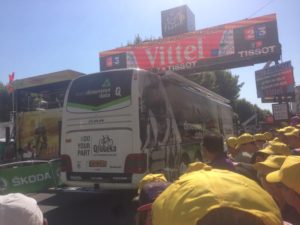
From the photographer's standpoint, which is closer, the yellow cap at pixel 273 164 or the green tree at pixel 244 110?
the yellow cap at pixel 273 164

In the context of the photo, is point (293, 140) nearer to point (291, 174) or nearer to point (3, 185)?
point (291, 174)

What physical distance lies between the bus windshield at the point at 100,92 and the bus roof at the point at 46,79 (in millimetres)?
17007

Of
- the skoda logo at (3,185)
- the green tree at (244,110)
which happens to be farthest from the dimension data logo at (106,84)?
the green tree at (244,110)

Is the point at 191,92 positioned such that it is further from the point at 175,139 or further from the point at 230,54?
the point at 230,54

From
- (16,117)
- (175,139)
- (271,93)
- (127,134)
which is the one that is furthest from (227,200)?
(271,93)

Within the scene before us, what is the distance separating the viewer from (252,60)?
904 inches

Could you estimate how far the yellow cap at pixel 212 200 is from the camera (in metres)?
1.31

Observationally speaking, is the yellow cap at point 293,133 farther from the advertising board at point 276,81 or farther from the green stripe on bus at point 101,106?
the advertising board at point 276,81

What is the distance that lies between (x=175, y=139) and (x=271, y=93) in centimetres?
1631

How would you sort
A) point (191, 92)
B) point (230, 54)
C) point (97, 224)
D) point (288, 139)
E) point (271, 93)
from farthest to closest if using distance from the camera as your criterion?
1. point (271, 93)
2. point (230, 54)
3. point (191, 92)
4. point (97, 224)
5. point (288, 139)

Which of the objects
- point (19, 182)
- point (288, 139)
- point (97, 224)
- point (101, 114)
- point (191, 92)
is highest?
point (191, 92)

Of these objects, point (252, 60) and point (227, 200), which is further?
point (252, 60)

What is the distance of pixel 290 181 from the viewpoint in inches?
102

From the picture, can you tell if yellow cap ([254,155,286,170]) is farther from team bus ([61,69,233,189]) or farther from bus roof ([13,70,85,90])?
bus roof ([13,70,85,90])
